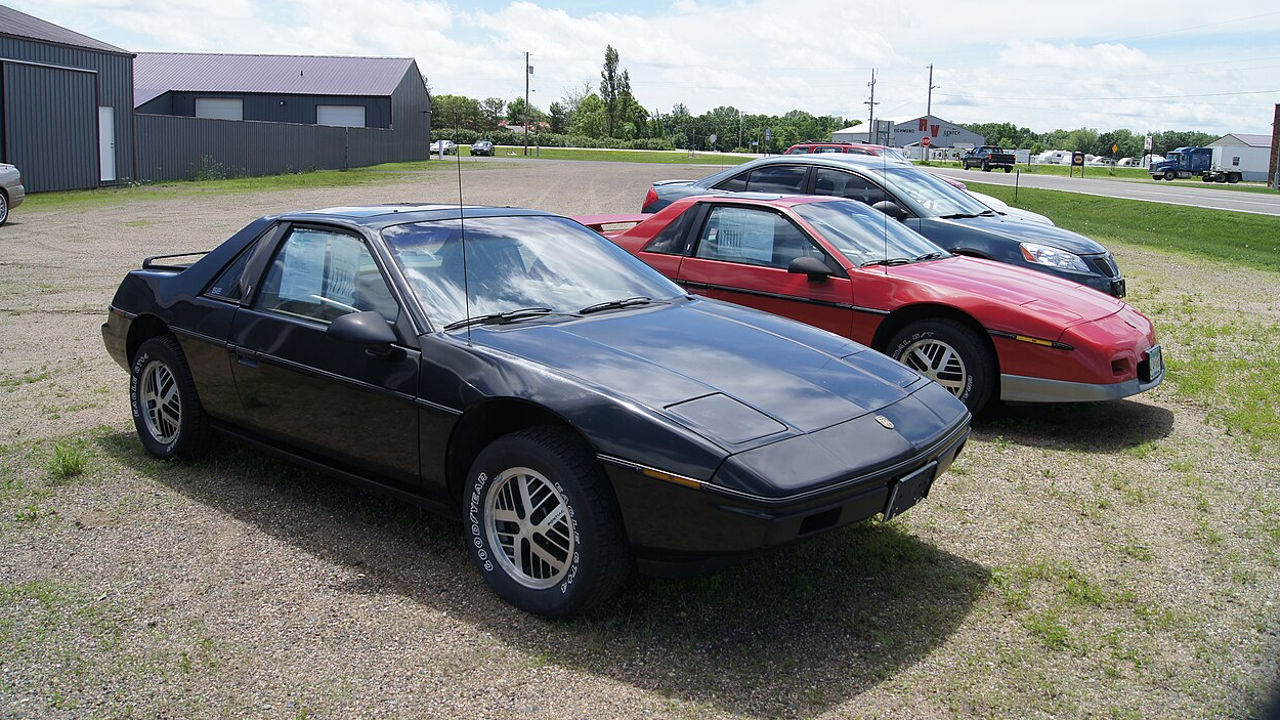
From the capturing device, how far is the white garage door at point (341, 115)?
55.6 meters

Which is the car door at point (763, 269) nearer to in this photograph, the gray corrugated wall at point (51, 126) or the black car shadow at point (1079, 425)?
the black car shadow at point (1079, 425)

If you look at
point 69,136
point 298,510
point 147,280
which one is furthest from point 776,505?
point 69,136

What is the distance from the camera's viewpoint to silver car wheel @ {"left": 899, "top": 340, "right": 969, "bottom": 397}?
6332 mm

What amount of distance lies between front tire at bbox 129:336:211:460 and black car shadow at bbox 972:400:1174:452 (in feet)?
14.6

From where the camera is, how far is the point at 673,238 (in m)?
7.62

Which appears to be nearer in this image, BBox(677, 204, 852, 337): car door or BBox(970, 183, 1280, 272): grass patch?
BBox(677, 204, 852, 337): car door

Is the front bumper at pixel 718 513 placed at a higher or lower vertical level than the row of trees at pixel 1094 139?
lower

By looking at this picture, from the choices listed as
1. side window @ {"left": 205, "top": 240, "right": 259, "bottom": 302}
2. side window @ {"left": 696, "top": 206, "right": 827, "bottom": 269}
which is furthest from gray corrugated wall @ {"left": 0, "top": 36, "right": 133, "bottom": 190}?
side window @ {"left": 205, "top": 240, "right": 259, "bottom": 302}

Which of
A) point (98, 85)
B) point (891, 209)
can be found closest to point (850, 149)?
point (891, 209)

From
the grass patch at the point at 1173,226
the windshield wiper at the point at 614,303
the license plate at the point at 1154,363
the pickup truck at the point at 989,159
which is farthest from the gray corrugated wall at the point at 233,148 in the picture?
the pickup truck at the point at 989,159

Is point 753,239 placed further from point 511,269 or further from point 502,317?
point 502,317

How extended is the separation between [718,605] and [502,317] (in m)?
1.45

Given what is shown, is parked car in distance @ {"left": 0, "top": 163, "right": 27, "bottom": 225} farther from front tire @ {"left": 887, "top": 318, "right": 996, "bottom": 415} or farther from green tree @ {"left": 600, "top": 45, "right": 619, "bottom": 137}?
green tree @ {"left": 600, "top": 45, "right": 619, "bottom": 137}

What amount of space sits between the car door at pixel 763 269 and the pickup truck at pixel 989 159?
189ft
